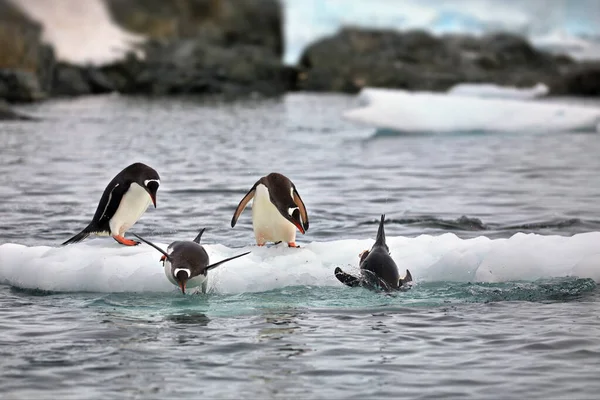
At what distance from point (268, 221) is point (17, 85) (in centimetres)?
3591

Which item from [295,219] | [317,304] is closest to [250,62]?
[295,219]

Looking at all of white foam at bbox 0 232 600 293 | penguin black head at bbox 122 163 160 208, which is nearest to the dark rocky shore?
penguin black head at bbox 122 163 160 208

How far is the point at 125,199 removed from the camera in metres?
→ 8.99

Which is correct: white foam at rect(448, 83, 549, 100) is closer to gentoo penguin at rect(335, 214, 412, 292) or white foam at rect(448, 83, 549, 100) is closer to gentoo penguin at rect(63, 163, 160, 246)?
gentoo penguin at rect(63, 163, 160, 246)

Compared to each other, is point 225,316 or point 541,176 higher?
point 541,176

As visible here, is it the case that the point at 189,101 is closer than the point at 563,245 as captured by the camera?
No

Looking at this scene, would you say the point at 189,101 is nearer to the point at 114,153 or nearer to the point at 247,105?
the point at 247,105

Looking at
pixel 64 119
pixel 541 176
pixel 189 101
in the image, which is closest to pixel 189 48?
pixel 189 101

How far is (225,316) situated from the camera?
301 inches

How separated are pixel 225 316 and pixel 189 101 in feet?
143

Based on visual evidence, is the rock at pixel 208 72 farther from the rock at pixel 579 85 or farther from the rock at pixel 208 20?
the rock at pixel 579 85

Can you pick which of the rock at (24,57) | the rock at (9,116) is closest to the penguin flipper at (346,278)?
the rock at (9,116)

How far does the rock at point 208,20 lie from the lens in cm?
7400

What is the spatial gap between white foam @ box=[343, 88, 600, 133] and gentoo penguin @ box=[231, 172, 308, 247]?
15.0 metres
